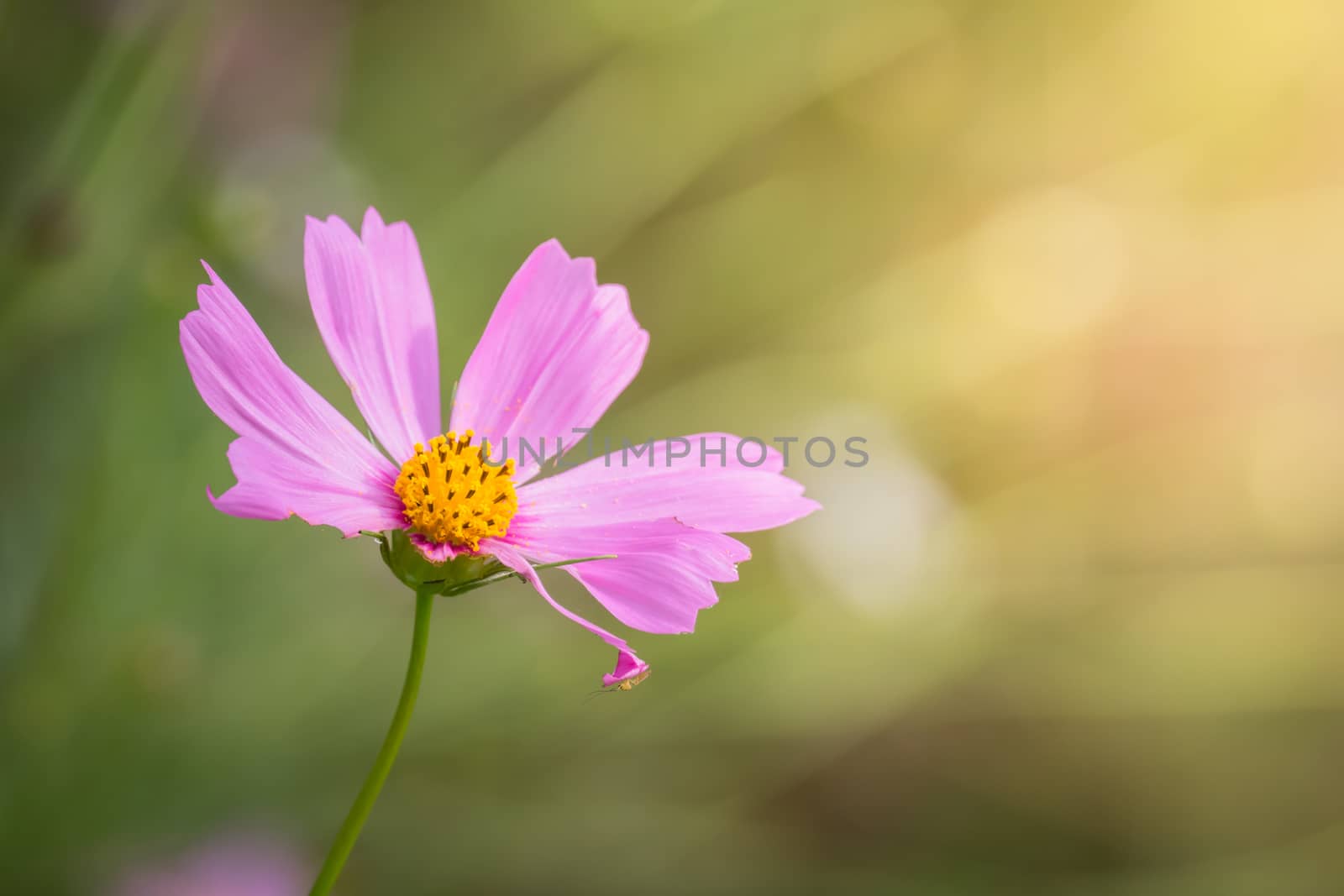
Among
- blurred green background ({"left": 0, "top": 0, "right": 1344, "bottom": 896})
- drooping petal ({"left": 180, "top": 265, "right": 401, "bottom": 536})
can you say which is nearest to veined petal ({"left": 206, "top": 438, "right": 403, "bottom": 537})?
drooping petal ({"left": 180, "top": 265, "right": 401, "bottom": 536})

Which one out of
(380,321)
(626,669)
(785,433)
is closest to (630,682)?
(626,669)

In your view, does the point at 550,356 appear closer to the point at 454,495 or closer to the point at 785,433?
the point at 454,495

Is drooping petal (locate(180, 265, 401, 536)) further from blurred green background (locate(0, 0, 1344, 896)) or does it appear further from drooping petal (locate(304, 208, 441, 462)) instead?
blurred green background (locate(0, 0, 1344, 896))

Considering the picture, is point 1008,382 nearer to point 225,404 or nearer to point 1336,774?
point 1336,774

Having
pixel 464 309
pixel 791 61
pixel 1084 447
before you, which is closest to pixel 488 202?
pixel 464 309

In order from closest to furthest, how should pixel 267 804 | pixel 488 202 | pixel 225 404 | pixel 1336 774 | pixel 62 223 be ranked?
pixel 225 404
pixel 62 223
pixel 267 804
pixel 488 202
pixel 1336 774

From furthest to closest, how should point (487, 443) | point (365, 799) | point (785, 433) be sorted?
point (785, 433)
point (487, 443)
point (365, 799)

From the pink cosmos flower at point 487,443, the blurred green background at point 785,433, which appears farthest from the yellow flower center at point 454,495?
the blurred green background at point 785,433
